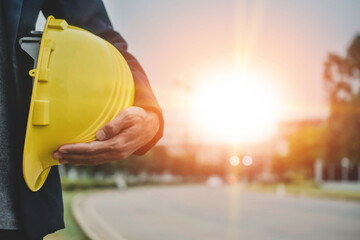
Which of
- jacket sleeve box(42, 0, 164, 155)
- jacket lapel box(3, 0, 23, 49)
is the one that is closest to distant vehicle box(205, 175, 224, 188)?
jacket sleeve box(42, 0, 164, 155)

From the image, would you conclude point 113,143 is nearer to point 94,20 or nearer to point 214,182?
point 94,20

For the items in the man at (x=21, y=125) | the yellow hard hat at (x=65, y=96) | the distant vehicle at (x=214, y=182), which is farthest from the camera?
the distant vehicle at (x=214, y=182)

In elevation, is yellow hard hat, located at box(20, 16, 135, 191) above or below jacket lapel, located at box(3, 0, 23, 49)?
below

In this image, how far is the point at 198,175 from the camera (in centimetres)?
6956

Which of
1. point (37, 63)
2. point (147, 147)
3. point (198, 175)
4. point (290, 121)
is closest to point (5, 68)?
point (37, 63)

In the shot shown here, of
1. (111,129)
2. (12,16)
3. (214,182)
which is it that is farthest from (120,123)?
(214,182)

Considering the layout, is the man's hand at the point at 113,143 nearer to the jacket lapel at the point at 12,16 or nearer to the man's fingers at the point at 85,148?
the man's fingers at the point at 85,148

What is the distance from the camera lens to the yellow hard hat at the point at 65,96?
92 centimetres

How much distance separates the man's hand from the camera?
944 millimetres

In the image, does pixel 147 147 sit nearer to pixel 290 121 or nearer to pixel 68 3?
pixel 68 3

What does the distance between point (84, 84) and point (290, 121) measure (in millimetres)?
103051

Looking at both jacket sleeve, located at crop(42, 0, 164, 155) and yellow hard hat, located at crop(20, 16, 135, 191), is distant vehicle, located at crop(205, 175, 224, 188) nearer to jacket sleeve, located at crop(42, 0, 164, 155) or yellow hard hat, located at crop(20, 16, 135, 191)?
jacket sleeve, located at crop(42, 0, 164, 155)

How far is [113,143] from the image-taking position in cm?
96

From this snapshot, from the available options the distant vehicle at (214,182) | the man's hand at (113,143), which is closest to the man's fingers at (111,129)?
the man's hand at (113,143)
